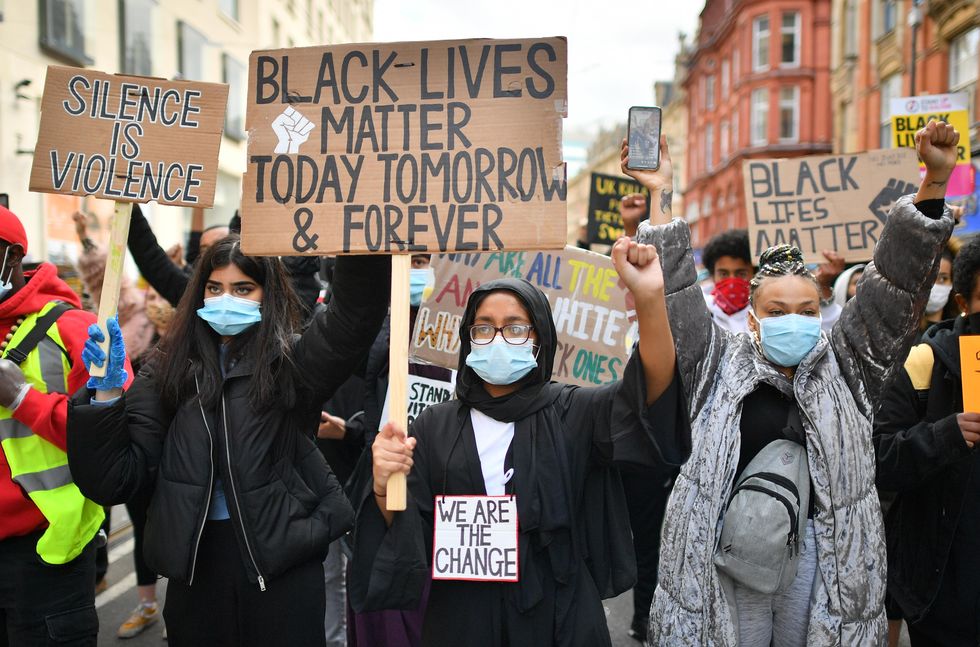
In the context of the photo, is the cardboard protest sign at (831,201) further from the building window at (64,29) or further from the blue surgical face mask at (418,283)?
the building window at (64,29)

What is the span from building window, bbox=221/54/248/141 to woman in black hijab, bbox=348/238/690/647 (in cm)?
1842

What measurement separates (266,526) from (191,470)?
29cm

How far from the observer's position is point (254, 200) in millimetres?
2676

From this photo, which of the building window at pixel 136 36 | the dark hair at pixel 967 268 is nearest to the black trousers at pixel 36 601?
the dark hair at pixel 967 268

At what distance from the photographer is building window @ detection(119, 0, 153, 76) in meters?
14.8

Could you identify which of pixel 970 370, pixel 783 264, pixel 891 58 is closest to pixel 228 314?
pixel 783 264

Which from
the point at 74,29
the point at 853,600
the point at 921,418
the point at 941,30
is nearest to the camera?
the point at 853,600

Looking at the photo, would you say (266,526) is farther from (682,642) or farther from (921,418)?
(921,418)

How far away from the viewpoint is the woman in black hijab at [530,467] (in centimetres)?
238

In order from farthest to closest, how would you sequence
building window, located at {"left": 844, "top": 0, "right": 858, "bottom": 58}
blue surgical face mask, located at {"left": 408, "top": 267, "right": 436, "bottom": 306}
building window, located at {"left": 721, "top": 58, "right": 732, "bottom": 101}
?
building window, located at {"left": 721, "top": 58, "right": 732, "bottom": 101}, building window, located at {"left": 844, "top": 0, "right": 858, "bottom": 58}, blue surgical face mask, located at {"left": 408, "top": 267, "right": 436, "bottom": 306}

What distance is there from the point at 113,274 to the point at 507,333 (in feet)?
4.35

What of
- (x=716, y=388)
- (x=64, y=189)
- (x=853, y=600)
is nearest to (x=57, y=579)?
(x=64, y=189)

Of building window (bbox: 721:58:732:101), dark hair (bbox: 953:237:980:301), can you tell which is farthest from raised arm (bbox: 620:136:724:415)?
building window (bbox: 721:58:732:101)

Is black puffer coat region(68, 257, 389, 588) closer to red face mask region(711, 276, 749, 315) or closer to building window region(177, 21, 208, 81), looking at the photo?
red face mask region(711, 276, 749, 315)
